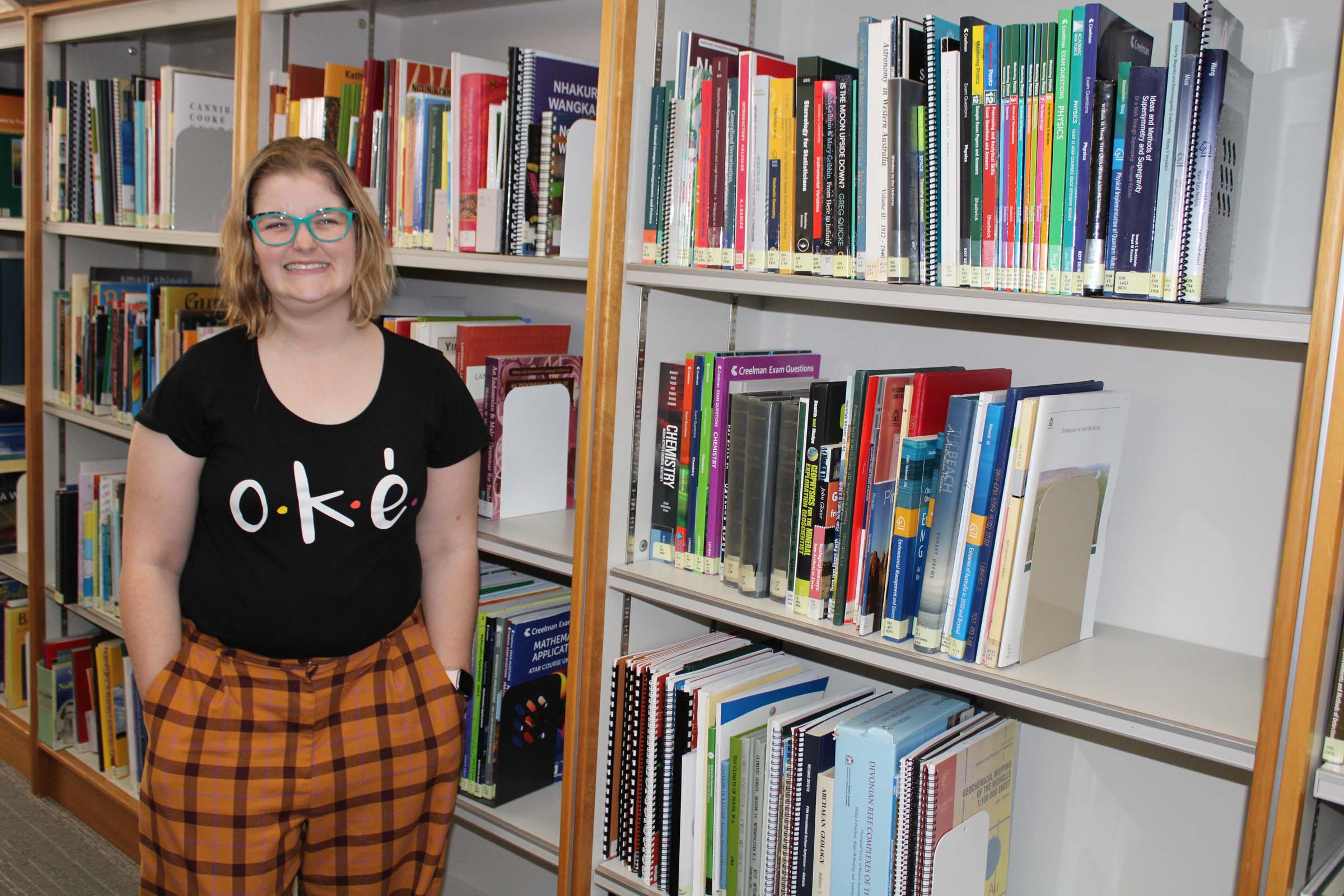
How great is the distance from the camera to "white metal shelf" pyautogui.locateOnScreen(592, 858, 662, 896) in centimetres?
164

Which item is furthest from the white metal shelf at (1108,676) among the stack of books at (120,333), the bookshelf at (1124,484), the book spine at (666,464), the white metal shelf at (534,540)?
the stack of books at (120,333)

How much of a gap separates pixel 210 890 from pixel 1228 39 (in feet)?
5.50

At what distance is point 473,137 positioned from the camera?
1.85m

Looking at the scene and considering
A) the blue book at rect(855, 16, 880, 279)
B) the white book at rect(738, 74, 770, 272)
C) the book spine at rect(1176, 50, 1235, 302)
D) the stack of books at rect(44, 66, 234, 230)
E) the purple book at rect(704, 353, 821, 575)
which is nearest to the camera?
the book spine at rect(1176, 50, 1235, 302)

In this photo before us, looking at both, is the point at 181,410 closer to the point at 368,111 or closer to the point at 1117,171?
the point at 368,111

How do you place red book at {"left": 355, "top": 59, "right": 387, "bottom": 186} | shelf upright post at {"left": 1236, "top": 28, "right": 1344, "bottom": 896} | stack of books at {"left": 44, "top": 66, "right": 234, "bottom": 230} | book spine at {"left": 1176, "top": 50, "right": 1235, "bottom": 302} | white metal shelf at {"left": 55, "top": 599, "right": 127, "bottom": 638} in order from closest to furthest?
shelf upright post at {"left": 1236, "top": 28, "right": 1344, "bottom": 896} < book spine at {"left": 1176, "top": 50, "right": 1235, "bottom": 302} < red book at {"left": 355, "top": 59, "right": 387, "bottom": 186} < stack of books at {"left": 44, "top": 66, "right": 234, "bottom": 230} < white metal shelf at {"left": 55, "top": 599, "right": 127, "bottom": 638}

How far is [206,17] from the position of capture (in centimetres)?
230

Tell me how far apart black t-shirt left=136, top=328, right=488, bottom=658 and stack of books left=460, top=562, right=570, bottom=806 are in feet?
0.98

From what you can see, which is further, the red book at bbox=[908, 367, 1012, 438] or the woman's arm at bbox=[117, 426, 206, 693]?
the woman's arm at bbox=[117, 426, 206, 693]

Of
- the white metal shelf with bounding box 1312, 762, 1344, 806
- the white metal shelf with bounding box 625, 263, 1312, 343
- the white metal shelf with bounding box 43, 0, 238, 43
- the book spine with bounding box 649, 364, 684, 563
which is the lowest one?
the white metal shelf with bounding box 1312, 762, 1344, 806

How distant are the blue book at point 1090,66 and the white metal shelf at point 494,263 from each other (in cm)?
71

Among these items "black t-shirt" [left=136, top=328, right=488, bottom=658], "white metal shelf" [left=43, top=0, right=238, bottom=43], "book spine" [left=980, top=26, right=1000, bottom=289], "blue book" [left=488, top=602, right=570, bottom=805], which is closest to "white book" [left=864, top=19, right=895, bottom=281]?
"book spine" [left=980, top=26, right=1000, bottom=289]

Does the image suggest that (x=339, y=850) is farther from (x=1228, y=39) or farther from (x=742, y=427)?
(x=1228, y=39)

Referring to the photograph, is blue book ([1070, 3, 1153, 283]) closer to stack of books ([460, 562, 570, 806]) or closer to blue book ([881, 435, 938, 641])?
blue book ([881, 435, 938, 641])
